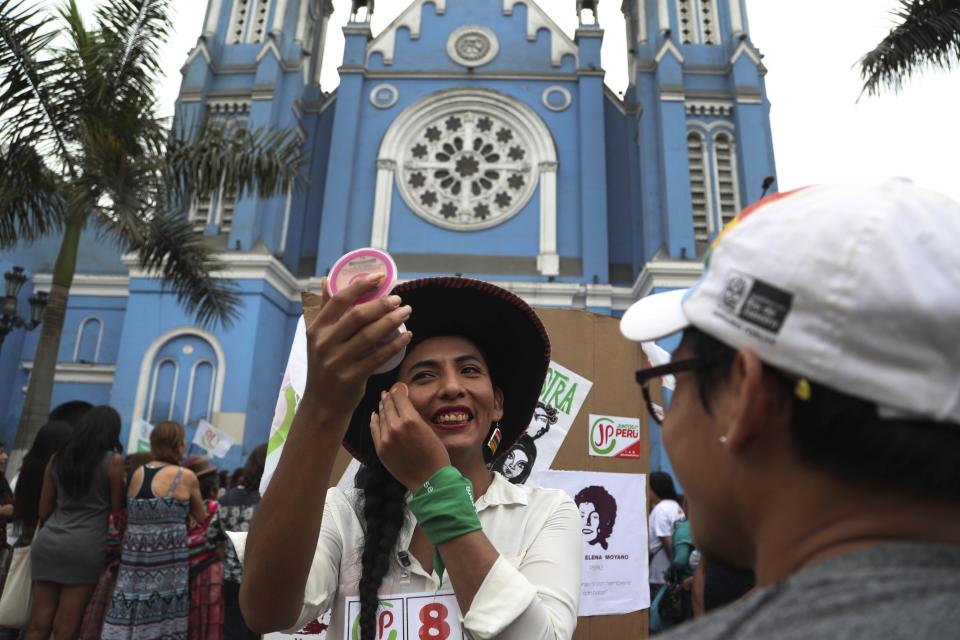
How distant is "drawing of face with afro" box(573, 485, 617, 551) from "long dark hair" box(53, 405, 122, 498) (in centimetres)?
286

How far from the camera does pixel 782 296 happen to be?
730 millimetres

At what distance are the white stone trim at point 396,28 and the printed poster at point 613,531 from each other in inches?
622

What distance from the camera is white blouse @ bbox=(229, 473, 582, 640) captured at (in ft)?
3.89

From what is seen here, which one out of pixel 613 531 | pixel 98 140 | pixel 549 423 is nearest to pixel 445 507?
pixel 549 423

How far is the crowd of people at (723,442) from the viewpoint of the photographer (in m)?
0.65

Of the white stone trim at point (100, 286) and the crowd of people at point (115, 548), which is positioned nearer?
the crowd of people at point (115, 548)

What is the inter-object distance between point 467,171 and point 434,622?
599 inches

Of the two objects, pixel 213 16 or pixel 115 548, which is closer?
pixel 115 548

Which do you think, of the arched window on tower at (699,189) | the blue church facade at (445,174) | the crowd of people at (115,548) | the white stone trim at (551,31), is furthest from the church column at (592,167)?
the crowd of people at (115,548)

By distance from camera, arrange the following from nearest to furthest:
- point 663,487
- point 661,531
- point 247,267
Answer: point 661,531 < point 663,487 < point 247,267

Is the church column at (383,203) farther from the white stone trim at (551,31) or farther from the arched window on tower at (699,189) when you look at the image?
the arched window on tower at (699,189)

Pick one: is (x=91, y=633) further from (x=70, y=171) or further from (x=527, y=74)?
(x=527, y=74)

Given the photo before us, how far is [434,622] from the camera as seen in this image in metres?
1.38

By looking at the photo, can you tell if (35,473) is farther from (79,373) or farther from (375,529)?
(79,373)
